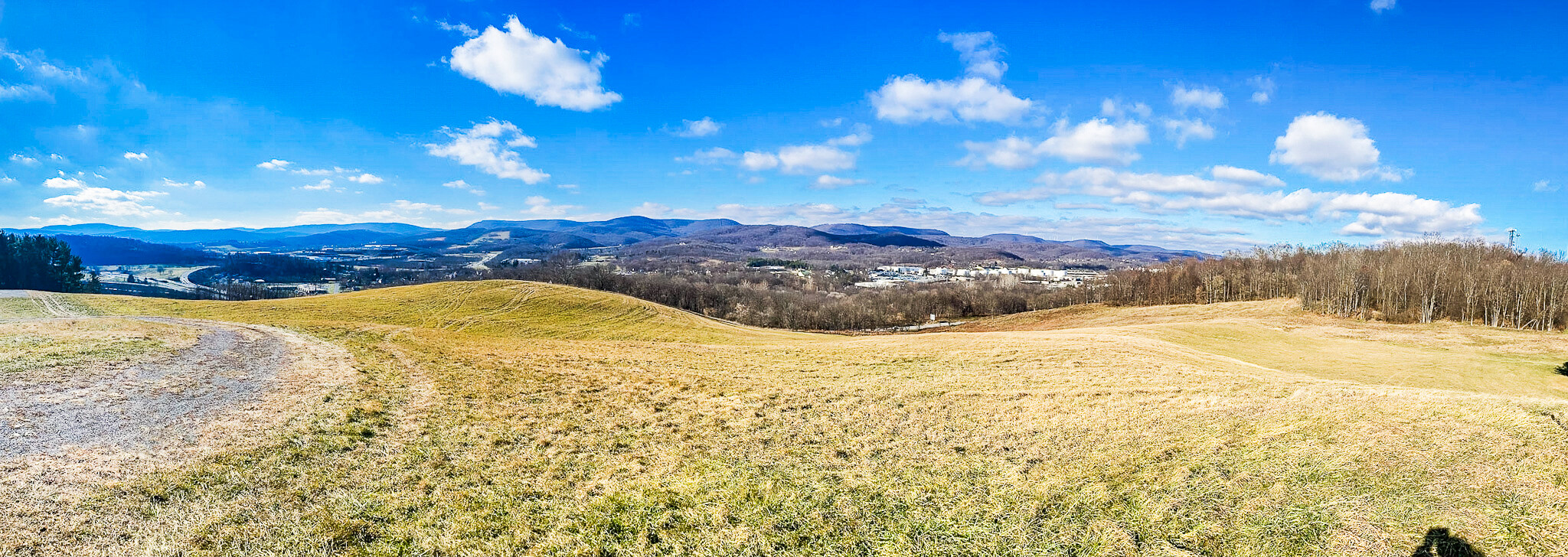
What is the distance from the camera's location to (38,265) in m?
76.4

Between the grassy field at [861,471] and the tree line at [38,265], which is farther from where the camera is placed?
the tree line at [38,265]

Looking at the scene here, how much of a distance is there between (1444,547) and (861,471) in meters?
6.78

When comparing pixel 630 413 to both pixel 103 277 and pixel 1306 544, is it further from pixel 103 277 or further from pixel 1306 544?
pixel 103 277

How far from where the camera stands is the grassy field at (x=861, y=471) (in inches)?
247

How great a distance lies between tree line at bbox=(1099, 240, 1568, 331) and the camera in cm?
4441

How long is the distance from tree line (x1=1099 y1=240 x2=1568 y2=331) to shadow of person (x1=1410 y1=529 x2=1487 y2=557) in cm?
6408

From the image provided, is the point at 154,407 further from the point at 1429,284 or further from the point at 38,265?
the point at 38,265

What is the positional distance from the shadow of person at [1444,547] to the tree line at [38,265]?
5089 inches

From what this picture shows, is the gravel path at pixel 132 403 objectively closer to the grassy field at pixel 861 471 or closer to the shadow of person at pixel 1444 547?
the grassy field at pixel 861 471

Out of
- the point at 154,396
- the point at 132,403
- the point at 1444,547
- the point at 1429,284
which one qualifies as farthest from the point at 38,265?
the point at 1429,284

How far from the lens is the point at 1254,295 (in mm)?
72625

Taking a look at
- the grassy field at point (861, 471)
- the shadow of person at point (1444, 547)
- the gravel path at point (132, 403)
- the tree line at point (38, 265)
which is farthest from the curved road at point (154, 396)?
the tree line at point (38, 265)

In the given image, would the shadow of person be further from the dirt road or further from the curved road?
the curved road

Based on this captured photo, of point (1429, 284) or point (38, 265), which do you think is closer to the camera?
point (1429, 284)
